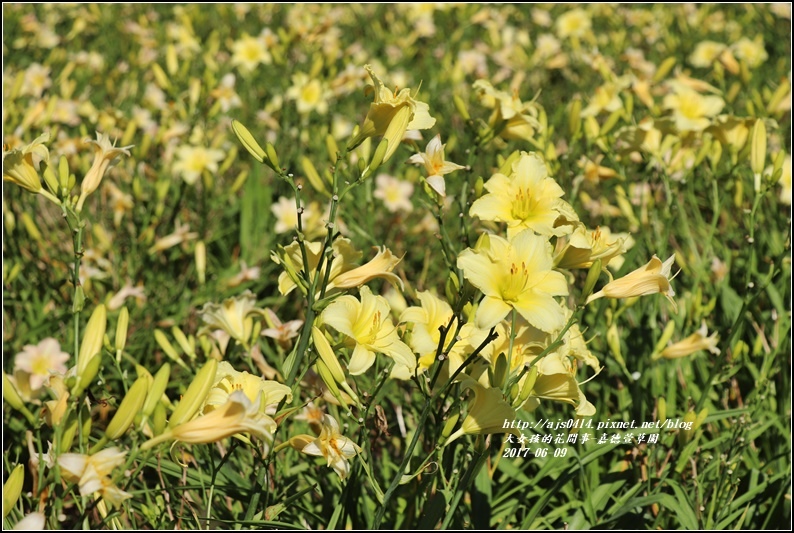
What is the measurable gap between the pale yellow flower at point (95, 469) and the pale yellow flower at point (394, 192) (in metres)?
2.11

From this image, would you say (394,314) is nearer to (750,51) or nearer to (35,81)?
(35,81)

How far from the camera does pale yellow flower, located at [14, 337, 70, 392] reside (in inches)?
76.4

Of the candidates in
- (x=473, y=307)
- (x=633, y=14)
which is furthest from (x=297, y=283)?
(x=633, y=14)

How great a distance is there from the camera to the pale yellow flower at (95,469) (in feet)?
3.35

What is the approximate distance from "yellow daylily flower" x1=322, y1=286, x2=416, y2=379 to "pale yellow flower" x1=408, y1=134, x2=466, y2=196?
338 mm

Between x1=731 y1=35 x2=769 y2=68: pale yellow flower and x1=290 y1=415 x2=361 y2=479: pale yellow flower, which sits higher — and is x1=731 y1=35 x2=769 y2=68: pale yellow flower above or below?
above

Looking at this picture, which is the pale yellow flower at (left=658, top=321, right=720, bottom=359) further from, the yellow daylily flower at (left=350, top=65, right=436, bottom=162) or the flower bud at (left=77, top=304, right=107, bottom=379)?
the flower bud at (left=77, top=304, right=107, bottom=379)

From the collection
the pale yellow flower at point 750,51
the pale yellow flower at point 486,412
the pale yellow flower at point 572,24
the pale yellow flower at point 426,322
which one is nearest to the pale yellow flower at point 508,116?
the pale yellow flower at point 426,322

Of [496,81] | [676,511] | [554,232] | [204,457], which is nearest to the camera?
[554,232]

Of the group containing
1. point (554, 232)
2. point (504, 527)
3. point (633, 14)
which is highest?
point (633, 14)

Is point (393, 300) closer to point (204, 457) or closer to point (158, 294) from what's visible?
point (204, 457)

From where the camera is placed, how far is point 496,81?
4473 millimetres

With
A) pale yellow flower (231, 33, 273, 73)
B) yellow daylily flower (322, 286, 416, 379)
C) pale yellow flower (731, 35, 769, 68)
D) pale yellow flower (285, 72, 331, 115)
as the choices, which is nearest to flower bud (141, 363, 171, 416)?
yellow daylily flower (322, 286, 416, 379)

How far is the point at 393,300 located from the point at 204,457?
1.99 feet
